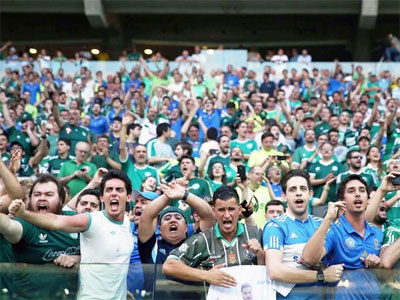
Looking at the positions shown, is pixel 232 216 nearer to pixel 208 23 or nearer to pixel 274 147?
pixel 274 147

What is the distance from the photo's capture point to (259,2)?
1030 inches

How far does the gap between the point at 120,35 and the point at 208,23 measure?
13.0 feet

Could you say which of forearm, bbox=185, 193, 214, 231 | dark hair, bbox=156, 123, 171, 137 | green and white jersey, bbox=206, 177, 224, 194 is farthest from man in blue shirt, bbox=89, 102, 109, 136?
forearm, bbox=185, 193, 214, 231

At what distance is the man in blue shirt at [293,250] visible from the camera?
525 cm

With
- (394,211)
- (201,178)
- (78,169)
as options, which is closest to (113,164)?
(78,169)

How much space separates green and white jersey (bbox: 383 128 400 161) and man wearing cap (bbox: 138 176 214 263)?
5.85m

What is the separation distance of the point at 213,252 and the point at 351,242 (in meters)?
1.20

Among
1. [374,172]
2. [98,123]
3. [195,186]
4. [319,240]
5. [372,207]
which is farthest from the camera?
[98,123]

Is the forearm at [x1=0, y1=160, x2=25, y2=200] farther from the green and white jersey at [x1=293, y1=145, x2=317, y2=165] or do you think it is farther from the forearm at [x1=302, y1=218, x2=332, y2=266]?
the green and white jersey at [x1=293, y1=145, x2=317, y2=165]

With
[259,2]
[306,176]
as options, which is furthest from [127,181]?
[259,2]

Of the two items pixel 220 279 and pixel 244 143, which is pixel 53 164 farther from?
pixel 220 279

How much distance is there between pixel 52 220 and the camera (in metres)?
5.30

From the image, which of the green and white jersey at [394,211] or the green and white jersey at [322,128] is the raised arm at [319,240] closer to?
the green and white jersey at [394,211]

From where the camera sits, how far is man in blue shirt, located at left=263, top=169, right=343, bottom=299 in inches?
207
